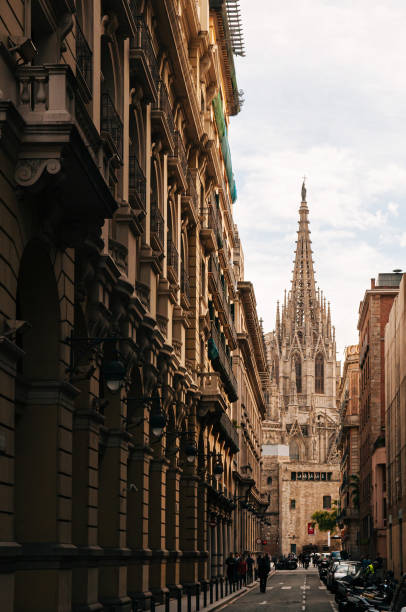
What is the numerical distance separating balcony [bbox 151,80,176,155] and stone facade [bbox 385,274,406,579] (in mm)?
18365

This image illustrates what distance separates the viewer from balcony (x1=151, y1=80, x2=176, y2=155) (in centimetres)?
2956

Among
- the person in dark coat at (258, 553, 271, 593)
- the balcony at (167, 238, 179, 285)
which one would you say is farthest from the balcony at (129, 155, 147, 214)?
the person in dark coat at (258, 553, 271, 593)

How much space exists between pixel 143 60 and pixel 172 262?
995cm

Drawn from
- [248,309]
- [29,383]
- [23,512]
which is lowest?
[23,512]

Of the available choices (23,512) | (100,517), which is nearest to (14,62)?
(23,512)

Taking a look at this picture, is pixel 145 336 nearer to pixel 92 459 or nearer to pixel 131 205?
pixel 131 205

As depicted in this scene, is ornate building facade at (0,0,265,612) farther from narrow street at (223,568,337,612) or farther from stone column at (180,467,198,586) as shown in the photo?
narrow street at (223,568,337,612)

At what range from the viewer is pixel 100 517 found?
906 inches

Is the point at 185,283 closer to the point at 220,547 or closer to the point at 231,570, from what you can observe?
the point at 231,570

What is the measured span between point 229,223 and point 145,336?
40.6 metres

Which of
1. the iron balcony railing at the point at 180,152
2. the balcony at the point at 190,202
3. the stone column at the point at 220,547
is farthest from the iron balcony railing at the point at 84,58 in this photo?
the stone column at the point at 220,547

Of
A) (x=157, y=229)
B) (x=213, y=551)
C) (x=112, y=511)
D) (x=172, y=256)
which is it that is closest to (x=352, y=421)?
(x=213, y=551)

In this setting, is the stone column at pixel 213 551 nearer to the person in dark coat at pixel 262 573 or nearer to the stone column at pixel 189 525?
the person in dark coat at pixel 262 573

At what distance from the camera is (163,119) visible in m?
29.9
